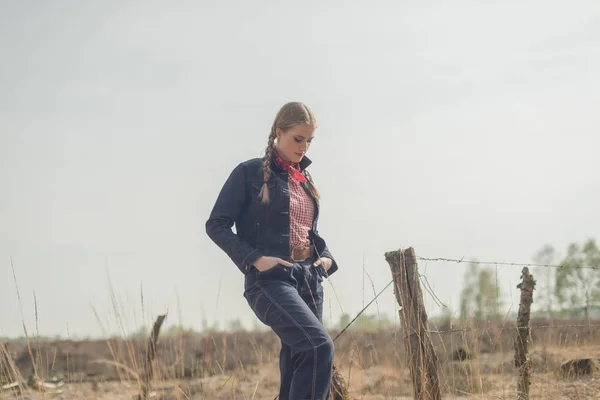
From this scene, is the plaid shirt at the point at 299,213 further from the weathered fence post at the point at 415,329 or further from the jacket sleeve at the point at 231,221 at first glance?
the weathered fence post at the point at 415,329

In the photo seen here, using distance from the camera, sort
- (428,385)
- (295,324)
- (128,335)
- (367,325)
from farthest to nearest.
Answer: (367,325)
(128,335)
(428,385)
(295,324)

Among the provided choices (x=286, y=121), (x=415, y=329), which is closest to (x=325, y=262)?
(x=286, y=121)

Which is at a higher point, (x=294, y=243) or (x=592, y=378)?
(x=294, y=243)

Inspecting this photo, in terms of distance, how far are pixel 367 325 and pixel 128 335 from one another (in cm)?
168

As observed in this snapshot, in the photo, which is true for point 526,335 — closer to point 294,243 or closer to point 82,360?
point 294,243

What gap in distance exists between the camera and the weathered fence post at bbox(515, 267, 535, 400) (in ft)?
15.7

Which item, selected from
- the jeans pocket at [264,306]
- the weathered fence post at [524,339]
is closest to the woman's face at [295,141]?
the jeans pocket at [264,306]

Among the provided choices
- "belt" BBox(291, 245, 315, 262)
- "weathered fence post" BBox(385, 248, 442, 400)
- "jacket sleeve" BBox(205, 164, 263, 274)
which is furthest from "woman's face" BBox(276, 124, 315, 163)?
"weathered fence post" BBox(385, 248, 442, 400)

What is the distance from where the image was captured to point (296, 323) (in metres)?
2.75

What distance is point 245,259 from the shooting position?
9.52 feet

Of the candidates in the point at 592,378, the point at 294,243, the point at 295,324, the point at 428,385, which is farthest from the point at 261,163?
the point at 592,378

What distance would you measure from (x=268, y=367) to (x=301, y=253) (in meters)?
8.97

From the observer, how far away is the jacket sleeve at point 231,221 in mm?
2920

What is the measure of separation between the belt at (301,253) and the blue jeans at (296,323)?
1.4 inches
